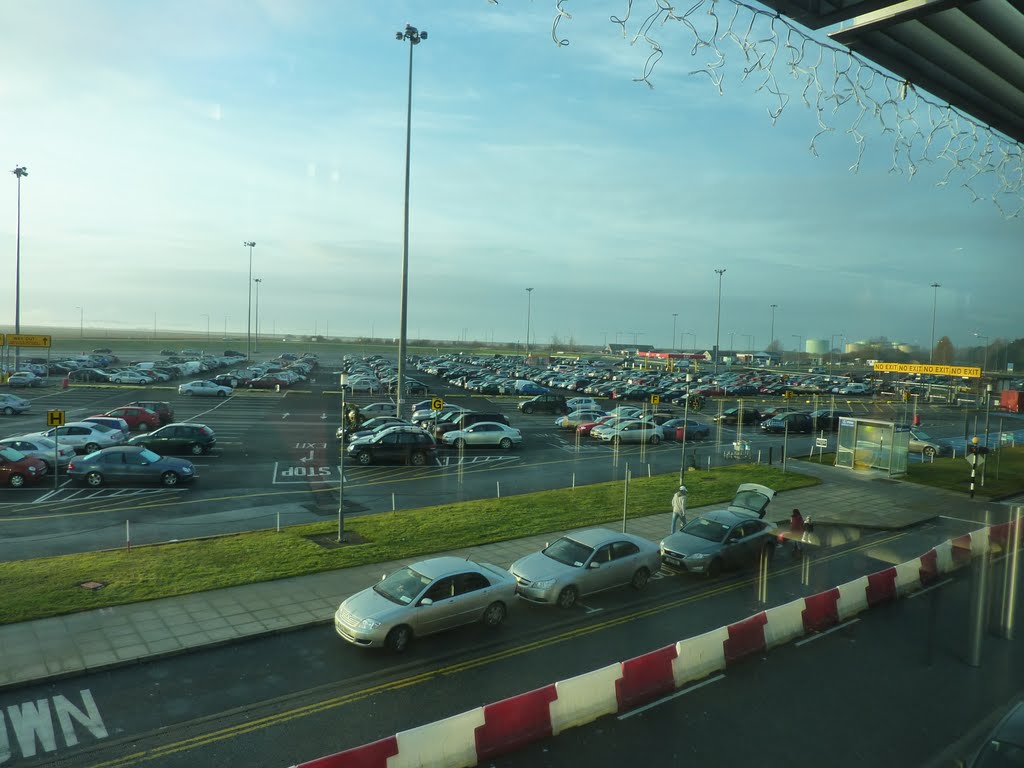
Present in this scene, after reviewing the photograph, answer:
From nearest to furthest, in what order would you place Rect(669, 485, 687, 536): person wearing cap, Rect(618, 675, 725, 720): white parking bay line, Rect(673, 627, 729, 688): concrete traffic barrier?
1. Rect(618, 675, 725, 720): white parking bay line
2. Rect(673, 627, 729, 688): concrete traffic barrier
3. Rect(669, 485, 687, 536): person wearing cap

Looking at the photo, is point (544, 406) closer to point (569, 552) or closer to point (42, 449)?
point (42, 449)

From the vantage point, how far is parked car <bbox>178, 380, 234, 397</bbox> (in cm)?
5484

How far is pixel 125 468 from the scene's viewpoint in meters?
24.3

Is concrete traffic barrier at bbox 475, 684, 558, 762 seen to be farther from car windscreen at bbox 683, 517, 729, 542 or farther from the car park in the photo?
the car park

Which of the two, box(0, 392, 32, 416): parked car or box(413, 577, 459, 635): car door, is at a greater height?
box(413, 577, 459, 635): car door

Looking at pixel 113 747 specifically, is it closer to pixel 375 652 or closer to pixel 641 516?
pixel 375 652

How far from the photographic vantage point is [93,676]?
10.5 m

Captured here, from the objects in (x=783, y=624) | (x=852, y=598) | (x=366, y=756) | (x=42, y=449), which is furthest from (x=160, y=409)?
(x=852, y=598)

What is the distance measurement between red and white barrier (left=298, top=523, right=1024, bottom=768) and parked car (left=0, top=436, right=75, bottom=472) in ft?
75.6

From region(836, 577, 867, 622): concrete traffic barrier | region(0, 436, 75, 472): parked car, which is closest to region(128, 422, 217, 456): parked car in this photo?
region(0, 436, 75, 472): parked car

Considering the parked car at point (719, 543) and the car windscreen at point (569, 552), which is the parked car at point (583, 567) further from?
the parked car at point (719, 543)

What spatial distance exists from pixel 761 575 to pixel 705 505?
23.7 feet

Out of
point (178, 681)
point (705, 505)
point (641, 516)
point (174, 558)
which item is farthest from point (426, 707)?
point (705, 505)

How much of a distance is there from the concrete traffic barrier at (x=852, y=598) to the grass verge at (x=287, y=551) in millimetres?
8261
